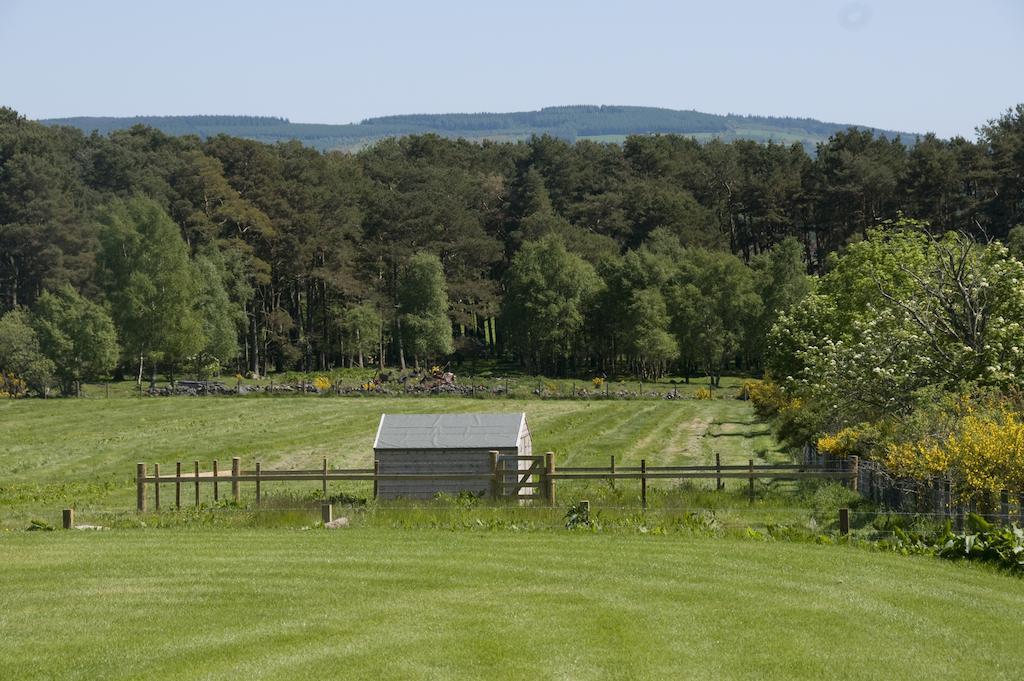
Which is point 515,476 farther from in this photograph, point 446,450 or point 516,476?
point 446,450

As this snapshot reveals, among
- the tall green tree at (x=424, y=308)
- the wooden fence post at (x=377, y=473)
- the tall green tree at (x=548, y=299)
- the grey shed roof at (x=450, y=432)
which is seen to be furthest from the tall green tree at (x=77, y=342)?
the wooden fence post at (x=377, y=473)

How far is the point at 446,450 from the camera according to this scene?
110 feet

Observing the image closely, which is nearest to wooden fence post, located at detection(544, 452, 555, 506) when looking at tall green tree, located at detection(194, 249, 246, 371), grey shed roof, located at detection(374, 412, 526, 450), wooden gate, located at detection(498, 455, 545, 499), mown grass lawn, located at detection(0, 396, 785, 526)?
wooden gate, located at detection(498, 455, 545, 499)

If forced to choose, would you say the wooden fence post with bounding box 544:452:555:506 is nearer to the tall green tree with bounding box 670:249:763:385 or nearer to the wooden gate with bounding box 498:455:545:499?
the wooden gate with bounding box 498:455:545:499

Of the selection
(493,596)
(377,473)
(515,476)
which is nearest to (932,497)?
(515,476)

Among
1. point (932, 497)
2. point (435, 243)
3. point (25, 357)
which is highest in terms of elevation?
point (435, 243)

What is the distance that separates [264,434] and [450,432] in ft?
85.5

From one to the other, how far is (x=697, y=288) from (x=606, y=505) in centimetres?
6712

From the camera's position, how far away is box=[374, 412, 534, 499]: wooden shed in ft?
109

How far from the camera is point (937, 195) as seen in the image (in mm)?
104438

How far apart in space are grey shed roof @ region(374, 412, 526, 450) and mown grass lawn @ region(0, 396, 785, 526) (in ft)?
17.0

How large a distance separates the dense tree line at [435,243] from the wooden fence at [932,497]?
60.3m

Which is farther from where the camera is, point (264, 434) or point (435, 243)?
point (435, 243)

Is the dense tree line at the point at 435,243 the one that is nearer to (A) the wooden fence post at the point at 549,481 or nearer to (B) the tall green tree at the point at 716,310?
(B) the tall green tree at the point at 716,310
